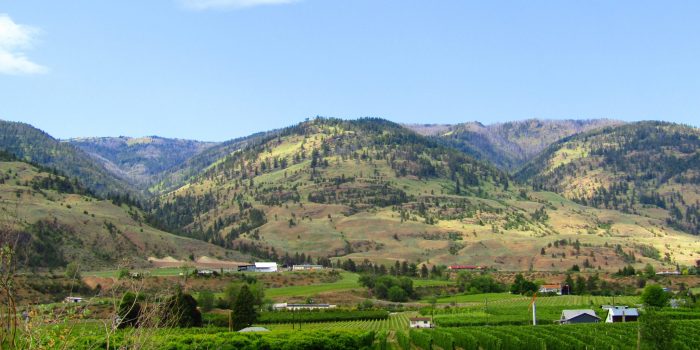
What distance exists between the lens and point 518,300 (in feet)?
490

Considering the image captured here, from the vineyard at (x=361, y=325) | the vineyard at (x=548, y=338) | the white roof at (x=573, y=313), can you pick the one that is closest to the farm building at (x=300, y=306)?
the vineyard at (x=361, y=325)

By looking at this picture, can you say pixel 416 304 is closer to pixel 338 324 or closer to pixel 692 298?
pixel 338 324

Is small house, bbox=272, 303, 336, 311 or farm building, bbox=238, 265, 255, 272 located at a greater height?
farm building, bbox=238, 265, 255, 272

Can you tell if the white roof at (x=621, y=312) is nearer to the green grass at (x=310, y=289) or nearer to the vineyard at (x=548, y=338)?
the vineyard at (x=548, y=338)

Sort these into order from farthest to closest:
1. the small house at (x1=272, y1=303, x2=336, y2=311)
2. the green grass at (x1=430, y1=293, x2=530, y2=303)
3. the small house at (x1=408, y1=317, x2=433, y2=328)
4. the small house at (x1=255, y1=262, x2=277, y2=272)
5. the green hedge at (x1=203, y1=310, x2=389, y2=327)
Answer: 1. the small house at (x1=255, y1=262, x2=277, y2=272)
2. the green grass at (x1=430, y1=293, x2=530, y2=303)
3. the small house at (x1=272, y1=303, x2=336, y2=311)
4. the green hedge at (x1=203, y1=310, x2=389, y2=327)
5. the small house at (x1=408, y1=317, x2=433, y2=328)

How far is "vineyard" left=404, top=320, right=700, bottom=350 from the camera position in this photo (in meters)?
64.5

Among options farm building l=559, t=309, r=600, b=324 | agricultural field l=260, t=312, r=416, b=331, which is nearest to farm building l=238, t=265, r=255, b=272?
agricultural field l=260, t=312, r=416, b=331

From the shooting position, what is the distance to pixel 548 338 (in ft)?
232

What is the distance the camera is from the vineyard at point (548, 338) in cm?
6450

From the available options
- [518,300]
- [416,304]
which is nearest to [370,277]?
[416,304]

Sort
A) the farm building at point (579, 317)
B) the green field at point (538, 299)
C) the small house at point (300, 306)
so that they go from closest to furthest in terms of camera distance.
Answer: the farm building at point (579, 317) < the small house at point (300, 306) < the green field at point (538, 299)

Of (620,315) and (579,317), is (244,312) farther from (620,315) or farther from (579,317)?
(620,315)

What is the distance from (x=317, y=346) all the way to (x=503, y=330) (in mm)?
26104

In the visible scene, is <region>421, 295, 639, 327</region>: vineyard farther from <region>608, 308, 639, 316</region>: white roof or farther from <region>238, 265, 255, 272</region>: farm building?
<region>238, 265, 255, 272</region>: farm building
